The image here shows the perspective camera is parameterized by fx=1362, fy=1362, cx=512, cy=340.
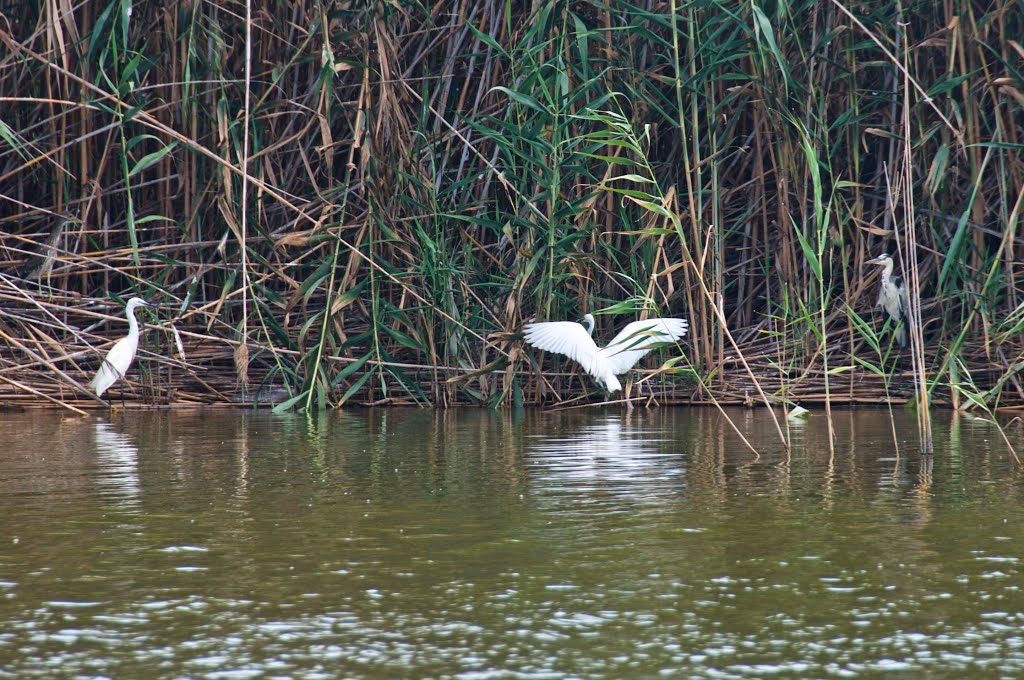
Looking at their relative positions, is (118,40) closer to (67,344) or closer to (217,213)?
(217,213)

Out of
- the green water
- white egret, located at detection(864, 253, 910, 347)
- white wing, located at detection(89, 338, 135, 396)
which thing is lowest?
the green water

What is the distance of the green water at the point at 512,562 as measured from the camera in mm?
2373

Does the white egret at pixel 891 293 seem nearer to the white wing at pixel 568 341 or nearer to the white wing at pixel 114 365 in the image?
the white wing at pixel 568 341

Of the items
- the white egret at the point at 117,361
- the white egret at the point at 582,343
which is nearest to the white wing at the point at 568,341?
the white egret at the point at 582,343

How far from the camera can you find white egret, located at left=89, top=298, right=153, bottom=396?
7.67m

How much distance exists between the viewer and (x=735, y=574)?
3.03 m

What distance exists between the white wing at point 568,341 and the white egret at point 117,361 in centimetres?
223

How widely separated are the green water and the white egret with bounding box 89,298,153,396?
2019 millimetres

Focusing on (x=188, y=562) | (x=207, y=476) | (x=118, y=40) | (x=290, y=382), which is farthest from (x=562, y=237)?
(x=188, y=562)

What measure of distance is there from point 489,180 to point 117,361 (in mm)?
2384

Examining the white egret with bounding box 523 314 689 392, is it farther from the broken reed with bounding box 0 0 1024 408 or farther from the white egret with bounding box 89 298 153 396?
the white egret with bounding box 89 298 153 396

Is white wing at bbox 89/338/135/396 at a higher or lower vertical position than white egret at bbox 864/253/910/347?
lower

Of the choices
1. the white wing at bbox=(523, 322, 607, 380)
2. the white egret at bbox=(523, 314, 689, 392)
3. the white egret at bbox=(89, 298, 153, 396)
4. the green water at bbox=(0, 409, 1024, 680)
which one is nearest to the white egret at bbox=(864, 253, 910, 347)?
the white egret at bbox=(523, 314, 689, 392)

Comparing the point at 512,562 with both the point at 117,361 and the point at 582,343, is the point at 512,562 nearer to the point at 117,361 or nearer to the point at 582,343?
the point at 582,343
